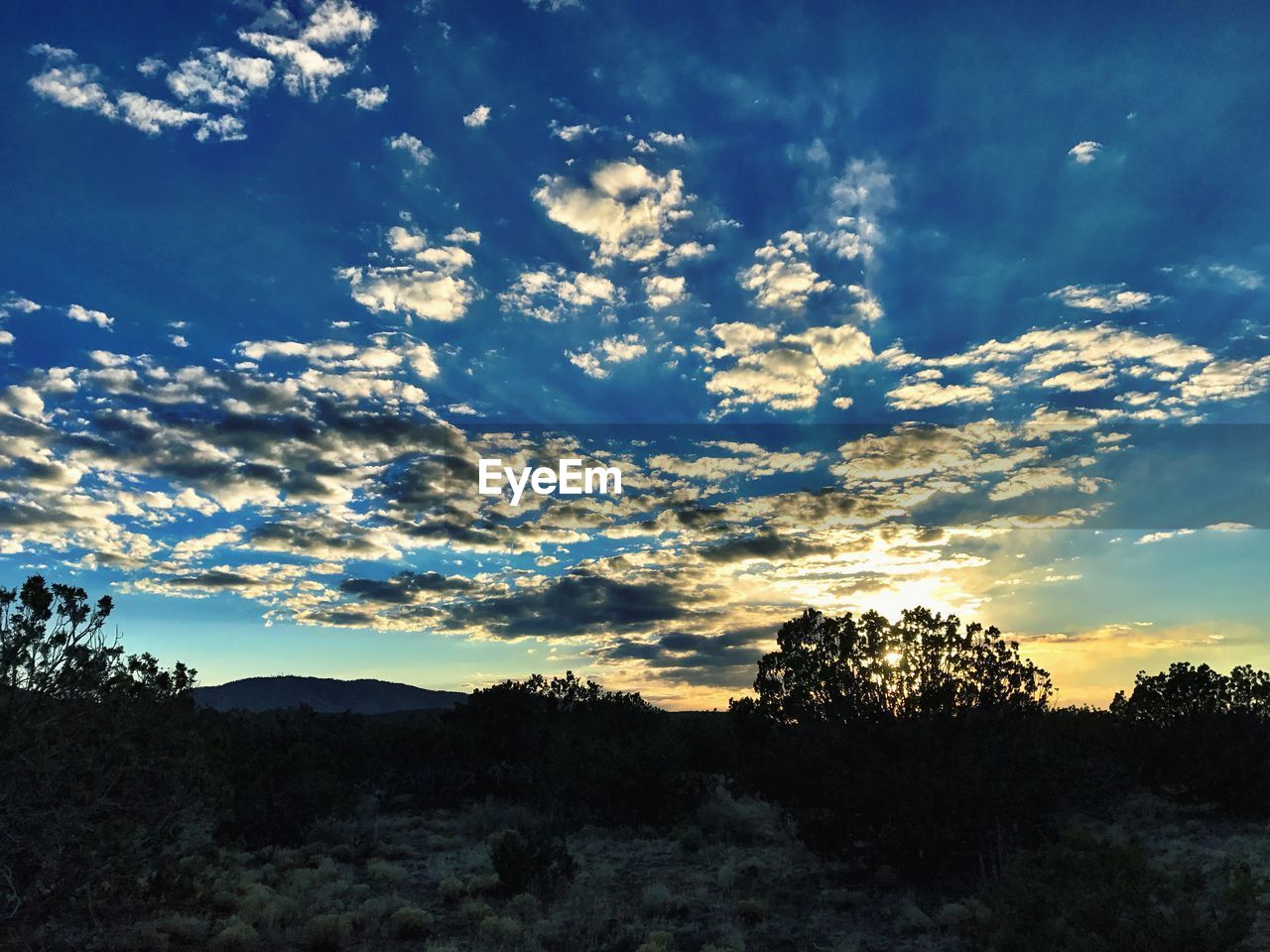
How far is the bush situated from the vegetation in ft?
0.24

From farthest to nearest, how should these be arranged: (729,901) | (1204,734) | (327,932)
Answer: (1204,734), (729,901), (327,932)

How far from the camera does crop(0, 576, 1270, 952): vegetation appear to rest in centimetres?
1184

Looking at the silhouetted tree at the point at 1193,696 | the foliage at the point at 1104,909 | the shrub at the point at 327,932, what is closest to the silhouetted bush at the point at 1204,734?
the silhouetted tree at the point at 1193,696

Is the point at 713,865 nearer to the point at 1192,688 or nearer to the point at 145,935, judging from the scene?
the point at 145,935

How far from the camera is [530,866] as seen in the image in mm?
20688

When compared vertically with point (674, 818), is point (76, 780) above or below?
above

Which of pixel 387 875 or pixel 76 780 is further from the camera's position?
pixel 387 875

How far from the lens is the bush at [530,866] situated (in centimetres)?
2056

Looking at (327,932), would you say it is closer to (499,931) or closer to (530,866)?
(499,931)

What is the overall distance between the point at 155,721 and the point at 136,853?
211cm

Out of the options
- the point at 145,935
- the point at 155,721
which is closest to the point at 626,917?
the point at 145,935

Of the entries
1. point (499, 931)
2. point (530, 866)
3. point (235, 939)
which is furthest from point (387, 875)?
point (235, 939)

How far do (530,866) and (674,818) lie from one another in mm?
12645

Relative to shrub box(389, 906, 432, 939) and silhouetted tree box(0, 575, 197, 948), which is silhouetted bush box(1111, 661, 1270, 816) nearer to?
shrub box(389, 906, 432, 939)
